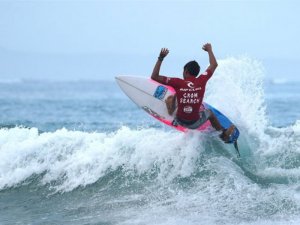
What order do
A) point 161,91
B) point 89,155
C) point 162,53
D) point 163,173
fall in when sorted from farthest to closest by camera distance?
point 89,155
point 161,91
point 163,173
point 162,53

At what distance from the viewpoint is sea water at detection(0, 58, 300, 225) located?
274 inches

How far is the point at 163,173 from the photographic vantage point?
8.37m

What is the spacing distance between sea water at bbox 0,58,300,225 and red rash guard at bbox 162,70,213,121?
797mm

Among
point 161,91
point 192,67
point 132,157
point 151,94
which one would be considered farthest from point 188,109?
point 132,157

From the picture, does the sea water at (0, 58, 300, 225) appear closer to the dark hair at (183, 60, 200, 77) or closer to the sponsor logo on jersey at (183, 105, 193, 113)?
the sponsor logo on jersey at (183, 105, 193, 113)

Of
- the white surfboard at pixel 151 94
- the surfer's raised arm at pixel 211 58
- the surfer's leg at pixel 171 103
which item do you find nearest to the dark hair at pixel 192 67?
the surfer's raised arm at pixel 211 58

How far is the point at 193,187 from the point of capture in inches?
307

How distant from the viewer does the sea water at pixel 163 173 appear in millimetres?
6969

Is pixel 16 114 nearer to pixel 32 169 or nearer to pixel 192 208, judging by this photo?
pixel 32 169

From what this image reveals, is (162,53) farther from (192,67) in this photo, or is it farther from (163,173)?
(163,173)

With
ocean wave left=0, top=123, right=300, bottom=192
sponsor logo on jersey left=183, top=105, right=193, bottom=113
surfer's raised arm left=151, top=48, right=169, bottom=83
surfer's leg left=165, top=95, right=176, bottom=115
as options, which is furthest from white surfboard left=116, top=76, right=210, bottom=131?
surfer's raised arm left=151, top=48, right=169, bottom=83

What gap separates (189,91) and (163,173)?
1.40 m

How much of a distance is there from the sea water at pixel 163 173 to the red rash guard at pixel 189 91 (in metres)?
0.80

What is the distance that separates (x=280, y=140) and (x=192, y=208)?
10.7 feet
